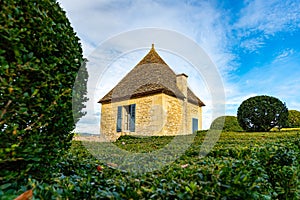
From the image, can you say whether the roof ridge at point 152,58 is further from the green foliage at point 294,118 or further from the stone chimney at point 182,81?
the green foliage at point 294,118

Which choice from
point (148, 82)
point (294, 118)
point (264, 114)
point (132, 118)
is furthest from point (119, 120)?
point (294, 118)

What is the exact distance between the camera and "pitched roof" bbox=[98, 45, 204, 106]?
39.3ft

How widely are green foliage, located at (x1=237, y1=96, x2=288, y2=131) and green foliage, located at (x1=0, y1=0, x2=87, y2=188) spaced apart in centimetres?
1269

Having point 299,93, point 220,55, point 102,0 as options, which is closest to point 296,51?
point 299,93

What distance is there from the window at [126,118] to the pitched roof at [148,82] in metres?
0.63

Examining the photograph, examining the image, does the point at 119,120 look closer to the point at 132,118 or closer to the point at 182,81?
the point at 132,118

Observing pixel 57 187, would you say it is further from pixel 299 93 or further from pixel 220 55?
pixel 299 93

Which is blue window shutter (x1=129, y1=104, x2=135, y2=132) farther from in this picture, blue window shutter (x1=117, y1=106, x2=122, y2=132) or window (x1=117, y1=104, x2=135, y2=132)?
blue window shutter (x1=117, y1=106, x2=122, y2=132)

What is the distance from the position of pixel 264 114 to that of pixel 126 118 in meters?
7.89

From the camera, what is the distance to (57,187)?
1611 mm

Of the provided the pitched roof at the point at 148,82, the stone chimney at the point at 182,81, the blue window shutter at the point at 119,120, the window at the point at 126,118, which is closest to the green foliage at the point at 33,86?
the pitched roof at the point at 148,82

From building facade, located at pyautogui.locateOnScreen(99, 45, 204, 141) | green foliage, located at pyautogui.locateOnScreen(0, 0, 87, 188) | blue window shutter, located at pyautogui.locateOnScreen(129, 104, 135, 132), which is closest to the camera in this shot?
green foliage, located at pyautogui.locateOnScreen(0, 0, 87, 188)

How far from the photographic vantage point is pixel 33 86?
1629 mm

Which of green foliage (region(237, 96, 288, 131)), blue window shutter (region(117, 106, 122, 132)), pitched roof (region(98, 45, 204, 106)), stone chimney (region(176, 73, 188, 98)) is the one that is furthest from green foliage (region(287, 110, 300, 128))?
blue window shutter (region(117, 106, 122, 132))
